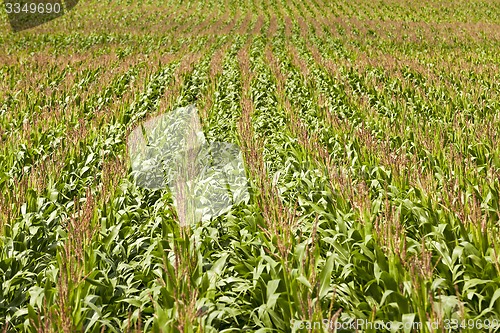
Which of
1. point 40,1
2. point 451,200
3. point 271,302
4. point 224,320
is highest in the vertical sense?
point 40,1

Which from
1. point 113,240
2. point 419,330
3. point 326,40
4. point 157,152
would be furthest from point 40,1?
point 419,330

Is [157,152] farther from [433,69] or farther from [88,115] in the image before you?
[433,69]

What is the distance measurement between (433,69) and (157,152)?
868cm

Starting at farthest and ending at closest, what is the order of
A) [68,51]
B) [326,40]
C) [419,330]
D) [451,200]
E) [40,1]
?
1. [40,1]
2. [326,40]
3. [68,51]
4. [451,200]
5. [419,330]

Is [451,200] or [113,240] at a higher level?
[451,200]

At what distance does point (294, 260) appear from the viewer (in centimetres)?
352

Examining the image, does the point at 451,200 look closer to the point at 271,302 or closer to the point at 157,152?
the point at 271,302

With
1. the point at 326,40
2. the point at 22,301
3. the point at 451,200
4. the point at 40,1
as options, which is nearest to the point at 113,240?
the point at 22,301

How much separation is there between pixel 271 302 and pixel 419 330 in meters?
0.89

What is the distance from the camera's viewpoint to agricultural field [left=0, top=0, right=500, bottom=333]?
2994mm

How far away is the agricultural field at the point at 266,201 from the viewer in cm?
299

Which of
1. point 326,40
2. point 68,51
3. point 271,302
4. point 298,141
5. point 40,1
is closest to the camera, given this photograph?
point 271,302

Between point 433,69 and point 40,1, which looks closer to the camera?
point 433,69

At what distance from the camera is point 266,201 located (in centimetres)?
438
